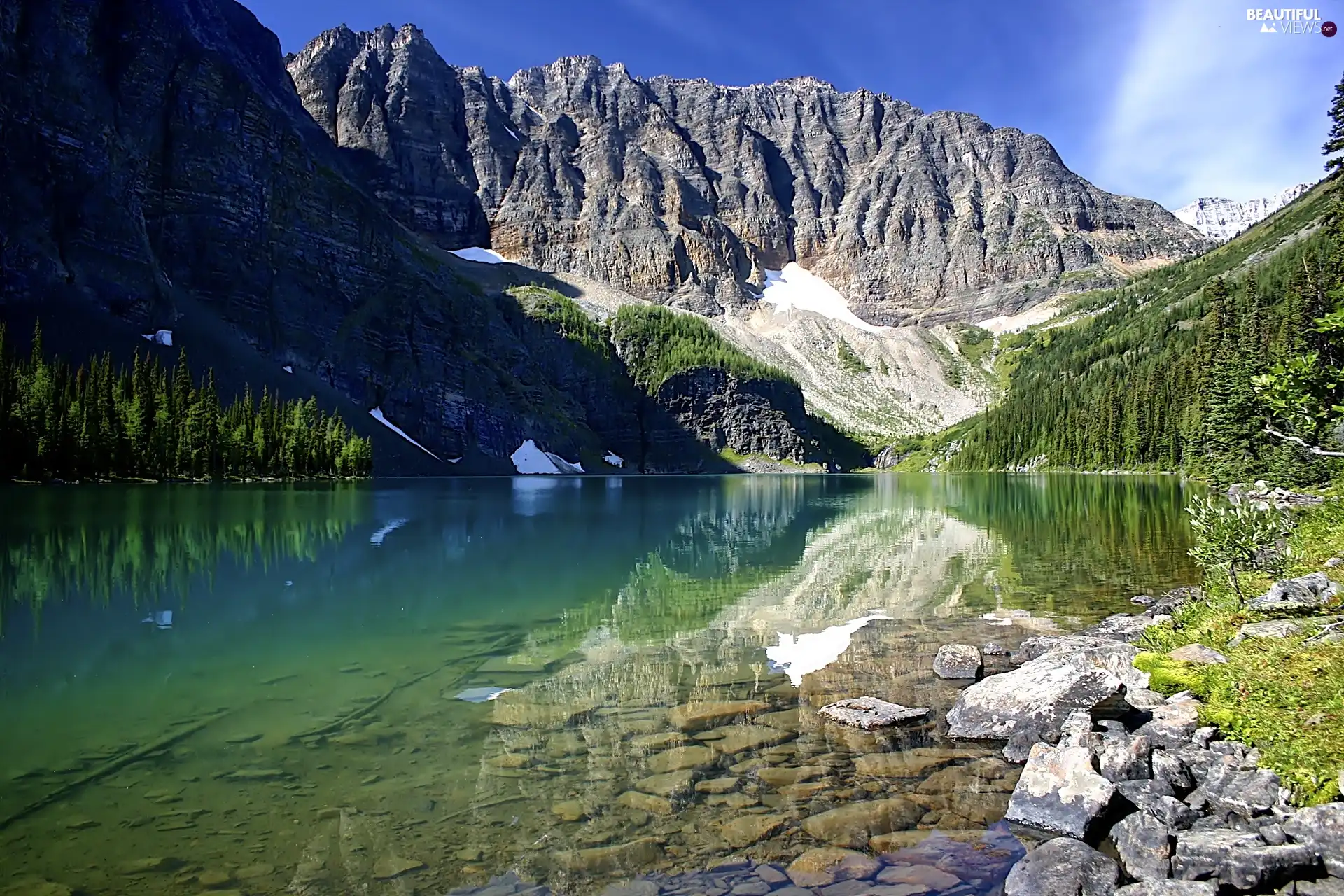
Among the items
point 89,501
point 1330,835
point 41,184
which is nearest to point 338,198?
point 41,184

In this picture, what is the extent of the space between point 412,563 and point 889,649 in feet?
71.4

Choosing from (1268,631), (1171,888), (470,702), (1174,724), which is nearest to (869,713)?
(1174,724)

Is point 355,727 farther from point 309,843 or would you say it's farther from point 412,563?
point 412,563

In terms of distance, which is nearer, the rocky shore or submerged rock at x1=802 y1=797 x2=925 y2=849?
the rocky shore

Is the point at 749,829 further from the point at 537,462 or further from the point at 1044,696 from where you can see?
the point at 537,462

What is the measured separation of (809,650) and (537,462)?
170m

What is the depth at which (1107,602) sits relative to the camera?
947 inches

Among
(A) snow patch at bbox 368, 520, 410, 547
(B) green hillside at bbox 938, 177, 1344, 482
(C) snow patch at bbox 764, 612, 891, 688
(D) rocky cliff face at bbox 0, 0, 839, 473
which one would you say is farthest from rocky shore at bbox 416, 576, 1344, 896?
(D) rocky cliff face at bbox 0, 0, 839, 473

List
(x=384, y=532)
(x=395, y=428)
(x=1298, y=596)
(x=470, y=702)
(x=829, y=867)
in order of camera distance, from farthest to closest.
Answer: (x=395, y=428)
(x=384, y=532)
(x=470, y=702)
(x=1298, y=596)
(x=829, y=867)

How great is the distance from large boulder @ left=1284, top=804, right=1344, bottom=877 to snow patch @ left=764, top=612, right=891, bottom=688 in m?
9.09

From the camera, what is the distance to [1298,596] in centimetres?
1411

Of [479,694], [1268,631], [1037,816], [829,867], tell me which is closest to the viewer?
[829,867]

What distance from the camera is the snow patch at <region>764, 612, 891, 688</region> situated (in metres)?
17.1

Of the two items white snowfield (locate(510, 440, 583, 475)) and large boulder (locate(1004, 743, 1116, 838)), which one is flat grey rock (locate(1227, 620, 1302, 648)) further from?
white snowfield (locate(510, 440, 583, 475))
